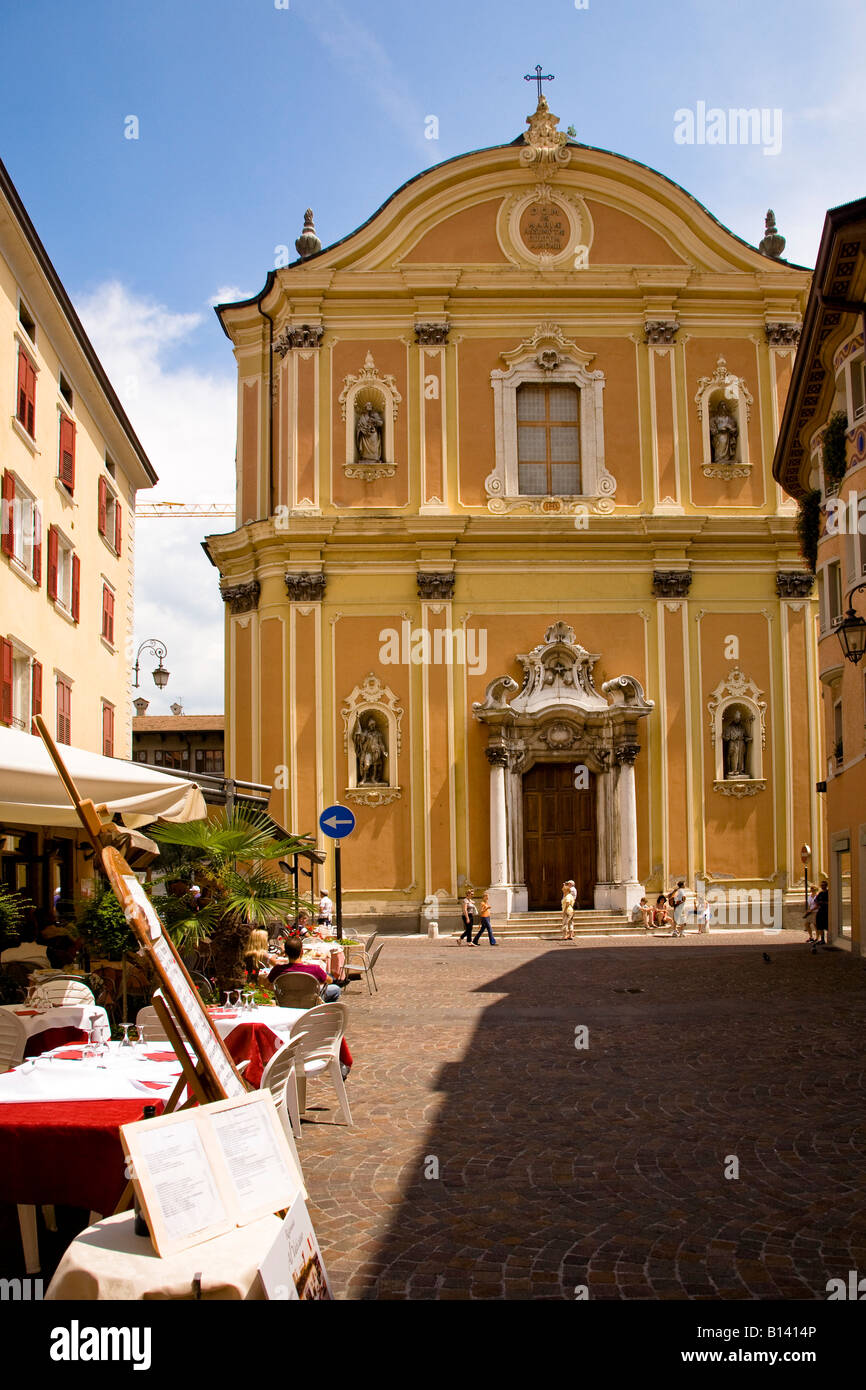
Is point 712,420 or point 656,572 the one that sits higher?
point 712,420

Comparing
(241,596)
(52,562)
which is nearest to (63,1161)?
(52,562)

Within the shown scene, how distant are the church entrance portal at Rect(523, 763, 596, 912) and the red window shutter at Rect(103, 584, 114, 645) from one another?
9.76 metres

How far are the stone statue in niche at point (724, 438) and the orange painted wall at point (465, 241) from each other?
6425mm

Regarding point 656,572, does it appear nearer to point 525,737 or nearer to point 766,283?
point 525,737

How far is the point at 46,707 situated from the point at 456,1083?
13275 mm

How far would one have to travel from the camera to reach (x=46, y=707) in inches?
806

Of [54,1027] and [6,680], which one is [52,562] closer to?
[6,680]

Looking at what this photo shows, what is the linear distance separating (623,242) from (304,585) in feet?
37.2

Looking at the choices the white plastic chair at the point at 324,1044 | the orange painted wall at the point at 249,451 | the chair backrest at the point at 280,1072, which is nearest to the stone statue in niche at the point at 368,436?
the orange painted wall at the point at 249,451

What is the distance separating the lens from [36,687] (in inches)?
786

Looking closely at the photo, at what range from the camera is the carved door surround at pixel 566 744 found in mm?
26797
